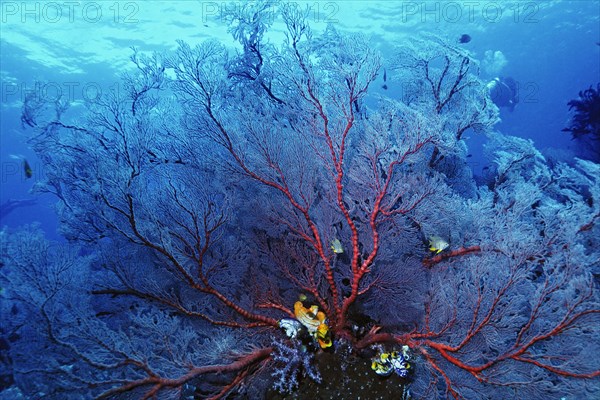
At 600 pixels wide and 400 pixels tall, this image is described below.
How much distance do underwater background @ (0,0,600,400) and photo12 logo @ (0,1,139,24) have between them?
19.5 metres

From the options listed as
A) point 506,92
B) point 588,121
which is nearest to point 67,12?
point 506,92

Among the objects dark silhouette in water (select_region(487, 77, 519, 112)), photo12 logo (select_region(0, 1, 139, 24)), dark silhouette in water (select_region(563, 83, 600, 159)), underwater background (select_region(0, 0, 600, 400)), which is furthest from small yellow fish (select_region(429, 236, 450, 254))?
photo12 logo (select_region(0, 1, 139, 24))

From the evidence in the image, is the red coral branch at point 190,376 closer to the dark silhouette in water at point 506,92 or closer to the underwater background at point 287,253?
the underwater background at point 287,253

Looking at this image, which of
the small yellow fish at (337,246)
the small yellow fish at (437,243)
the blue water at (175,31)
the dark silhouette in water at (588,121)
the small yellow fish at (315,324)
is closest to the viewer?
the small yellow fish at (315,324)

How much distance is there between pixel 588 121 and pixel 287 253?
38.4 feet

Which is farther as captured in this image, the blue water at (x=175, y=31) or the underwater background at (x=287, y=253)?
the blue water at (x=175, y=31)

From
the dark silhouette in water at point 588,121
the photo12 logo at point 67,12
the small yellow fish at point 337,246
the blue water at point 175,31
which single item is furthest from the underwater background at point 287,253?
the photo12 logo at point 67,12

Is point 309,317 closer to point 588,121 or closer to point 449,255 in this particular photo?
Answer: point 449,255

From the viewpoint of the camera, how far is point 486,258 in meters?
3.13

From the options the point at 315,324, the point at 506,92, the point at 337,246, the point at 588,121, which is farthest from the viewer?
the point at 506,92

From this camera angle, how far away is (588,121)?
32.8 feet

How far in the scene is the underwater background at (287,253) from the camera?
292cm

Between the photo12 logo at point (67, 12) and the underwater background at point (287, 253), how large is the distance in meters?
19.5

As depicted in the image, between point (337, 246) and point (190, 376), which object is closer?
point (190, 376)
